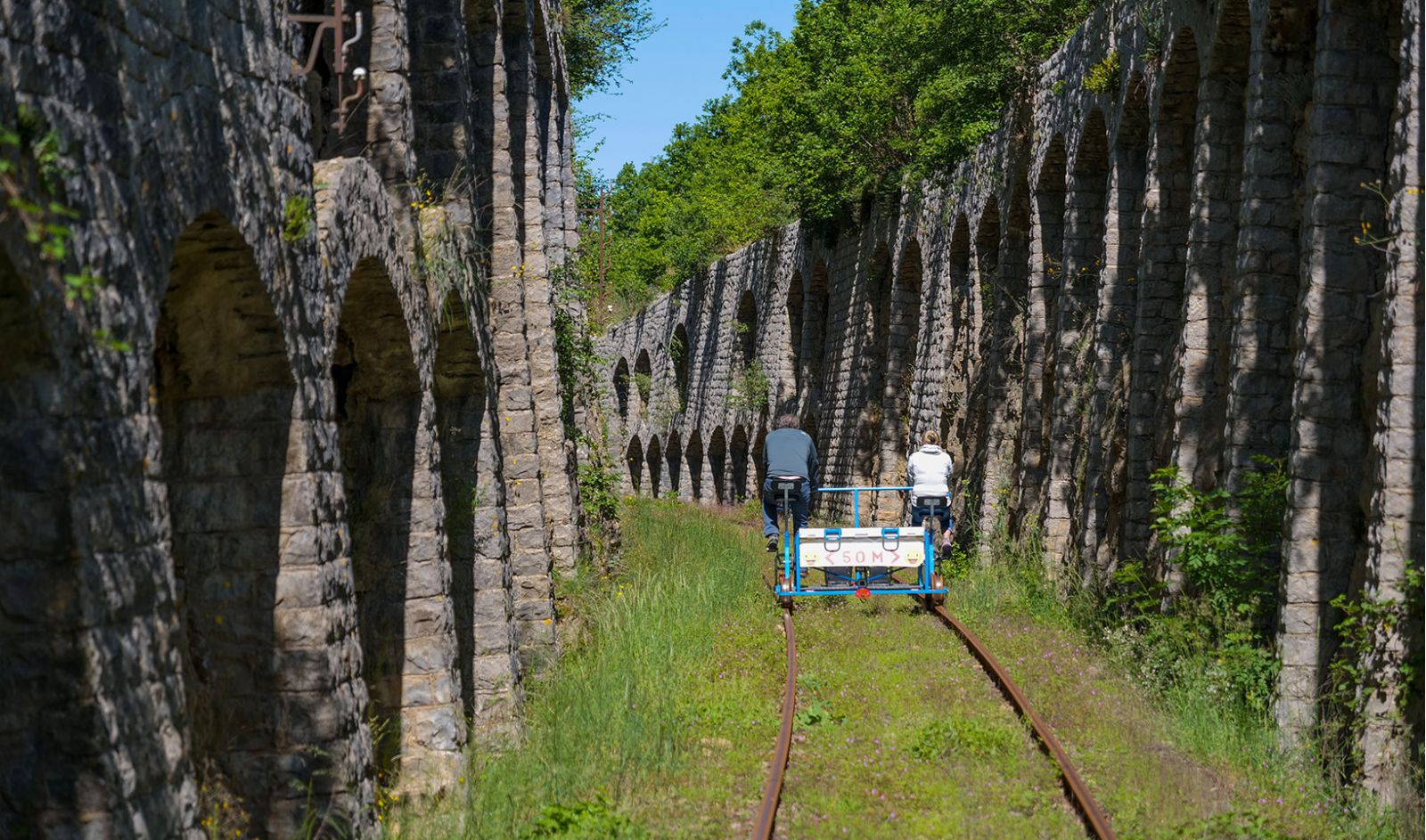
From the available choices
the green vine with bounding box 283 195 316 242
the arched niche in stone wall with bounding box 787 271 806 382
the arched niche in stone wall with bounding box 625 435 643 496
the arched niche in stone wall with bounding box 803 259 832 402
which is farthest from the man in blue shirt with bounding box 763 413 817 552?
the arched niche in stone wall with bounding box 625 435 643 496

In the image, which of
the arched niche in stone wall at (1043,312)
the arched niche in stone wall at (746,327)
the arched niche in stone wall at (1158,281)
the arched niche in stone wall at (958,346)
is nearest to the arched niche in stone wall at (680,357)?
the arched niche in stone wall at (746,327)

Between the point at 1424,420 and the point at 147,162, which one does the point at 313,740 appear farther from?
the point at 1424,420

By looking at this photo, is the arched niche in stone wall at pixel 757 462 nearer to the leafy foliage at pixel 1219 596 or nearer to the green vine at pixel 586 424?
the green vine at pixel 586 424

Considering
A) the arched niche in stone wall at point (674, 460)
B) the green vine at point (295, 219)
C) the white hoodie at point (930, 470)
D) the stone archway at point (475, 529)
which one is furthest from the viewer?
the arched niche in stone wall at point (674, 460)

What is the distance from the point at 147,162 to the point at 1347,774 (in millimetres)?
6928

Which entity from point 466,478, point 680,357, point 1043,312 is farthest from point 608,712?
point 680,357

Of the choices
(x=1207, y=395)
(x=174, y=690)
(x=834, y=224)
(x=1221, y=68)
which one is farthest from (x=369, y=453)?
(x=834, y=224)

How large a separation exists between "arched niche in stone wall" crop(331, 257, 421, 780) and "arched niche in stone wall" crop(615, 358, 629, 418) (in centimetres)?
3554

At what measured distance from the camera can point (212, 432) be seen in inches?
262

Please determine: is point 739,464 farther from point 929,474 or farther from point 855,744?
point 855,744

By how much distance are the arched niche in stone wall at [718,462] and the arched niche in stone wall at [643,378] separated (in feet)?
19.6

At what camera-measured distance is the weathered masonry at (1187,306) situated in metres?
8.59

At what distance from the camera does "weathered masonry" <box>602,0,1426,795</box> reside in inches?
338

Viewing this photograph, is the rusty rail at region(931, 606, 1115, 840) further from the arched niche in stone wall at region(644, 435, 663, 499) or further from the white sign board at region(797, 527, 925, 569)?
the arched niche in stone wall at region(644, 435, 663, 499)
